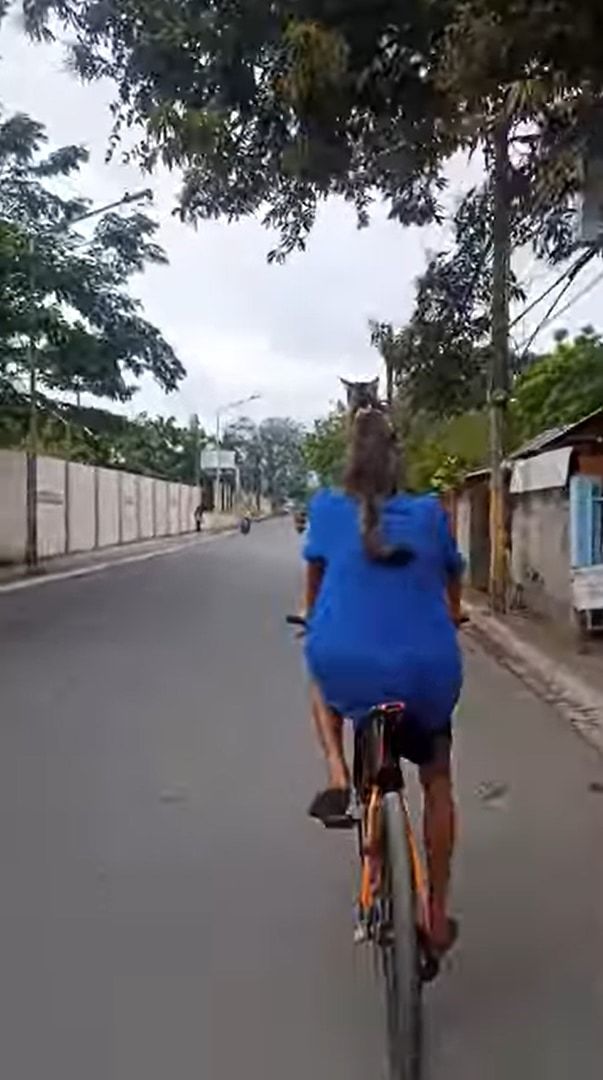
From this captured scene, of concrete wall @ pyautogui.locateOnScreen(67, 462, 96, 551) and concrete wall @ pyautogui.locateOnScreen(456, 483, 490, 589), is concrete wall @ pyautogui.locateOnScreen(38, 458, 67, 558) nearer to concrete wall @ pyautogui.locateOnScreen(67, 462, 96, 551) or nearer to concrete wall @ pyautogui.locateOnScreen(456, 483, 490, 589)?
concrete wall @ pyautogui.locateOnScreen(67, 462, 96, 551)

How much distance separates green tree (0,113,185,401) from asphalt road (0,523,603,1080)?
65.1 ft

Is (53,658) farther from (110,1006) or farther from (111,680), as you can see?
(110,1006)

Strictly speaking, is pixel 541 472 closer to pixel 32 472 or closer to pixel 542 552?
pixel 542 552

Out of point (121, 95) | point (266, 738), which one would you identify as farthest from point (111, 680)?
point (121, 95)

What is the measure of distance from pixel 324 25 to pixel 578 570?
8.72 m

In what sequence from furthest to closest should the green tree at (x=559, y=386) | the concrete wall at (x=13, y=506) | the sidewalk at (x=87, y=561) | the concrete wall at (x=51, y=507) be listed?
the concrete wall at (x=51, y=507) → the concrete wall at (x=13, y=506) → the green tree at (x=559, y=386) → the sidewalk at (x=87, y=561)

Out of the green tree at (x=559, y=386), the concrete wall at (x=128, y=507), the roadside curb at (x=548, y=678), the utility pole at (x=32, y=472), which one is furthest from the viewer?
the concrete wall at (x=128, y=507)

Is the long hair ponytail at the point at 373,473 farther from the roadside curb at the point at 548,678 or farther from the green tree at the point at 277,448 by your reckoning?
the green tree at the point at 277,448

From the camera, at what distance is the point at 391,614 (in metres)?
3.95

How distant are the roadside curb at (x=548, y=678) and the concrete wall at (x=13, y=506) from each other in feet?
58.8

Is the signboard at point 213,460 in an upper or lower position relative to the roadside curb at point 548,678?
upper

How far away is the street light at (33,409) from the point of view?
30047 millimetres

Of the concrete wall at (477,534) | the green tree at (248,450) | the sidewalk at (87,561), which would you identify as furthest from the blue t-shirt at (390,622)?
the green tree at (248,450)

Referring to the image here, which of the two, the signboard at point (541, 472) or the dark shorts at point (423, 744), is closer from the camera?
the dark shorts at point (423, 744)
